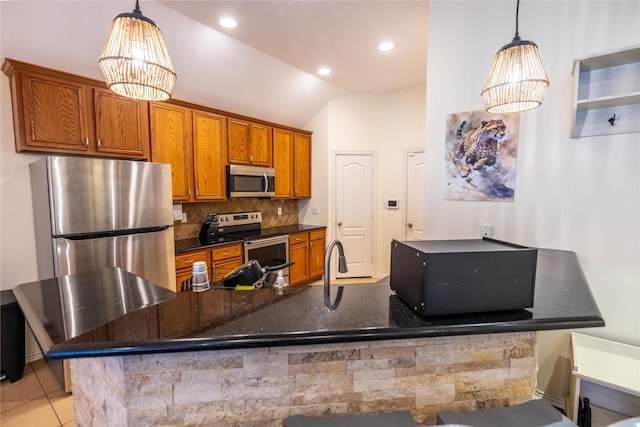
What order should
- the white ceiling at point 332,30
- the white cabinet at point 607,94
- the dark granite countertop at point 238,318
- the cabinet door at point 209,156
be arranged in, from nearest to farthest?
the dark granite countertop at point 238,318
the white cabinet at point 607,94
the white ceiling at point 332,30
the cabinet door at point 209,156

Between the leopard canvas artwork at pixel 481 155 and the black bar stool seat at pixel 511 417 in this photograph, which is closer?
the black bar stool seat at pixel 511 417

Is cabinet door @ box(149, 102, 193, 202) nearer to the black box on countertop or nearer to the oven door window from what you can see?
the oven door window

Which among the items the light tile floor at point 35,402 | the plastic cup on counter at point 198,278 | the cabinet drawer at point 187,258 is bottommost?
the light tile floor at point 35,402

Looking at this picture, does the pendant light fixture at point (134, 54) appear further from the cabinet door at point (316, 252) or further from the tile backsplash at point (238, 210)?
the cabinet door at point (316, 252)

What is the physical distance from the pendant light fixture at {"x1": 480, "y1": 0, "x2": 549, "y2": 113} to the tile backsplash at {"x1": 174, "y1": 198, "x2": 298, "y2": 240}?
3.37m

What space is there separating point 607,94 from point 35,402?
4315mm

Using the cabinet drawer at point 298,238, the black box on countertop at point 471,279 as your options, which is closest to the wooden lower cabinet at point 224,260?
the cabinet drawer at point 298,238

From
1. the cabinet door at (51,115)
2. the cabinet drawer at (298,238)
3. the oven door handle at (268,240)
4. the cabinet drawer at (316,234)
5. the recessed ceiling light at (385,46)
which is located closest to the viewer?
the cabinet door at (51,115)

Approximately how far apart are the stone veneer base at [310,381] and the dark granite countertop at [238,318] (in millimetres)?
85

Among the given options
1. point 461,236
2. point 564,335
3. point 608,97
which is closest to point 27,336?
point 461,236

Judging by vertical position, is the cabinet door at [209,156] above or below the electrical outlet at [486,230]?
above

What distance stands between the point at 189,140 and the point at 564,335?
3777 millimetres

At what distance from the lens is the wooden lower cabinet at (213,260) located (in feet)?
9.79

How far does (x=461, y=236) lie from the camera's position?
7.74ft
